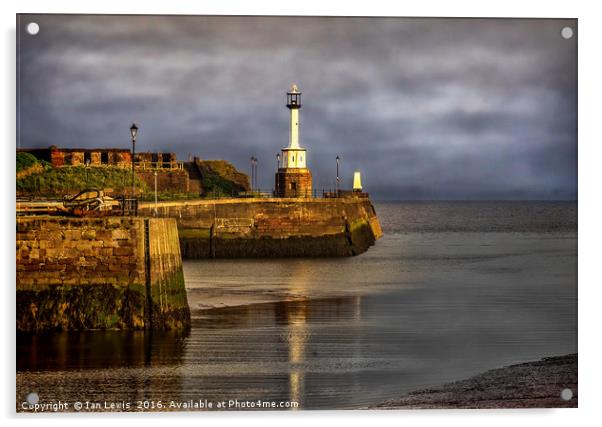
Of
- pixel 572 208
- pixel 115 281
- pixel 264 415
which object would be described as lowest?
pixel 264 415

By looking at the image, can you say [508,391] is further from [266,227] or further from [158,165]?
[158,165]

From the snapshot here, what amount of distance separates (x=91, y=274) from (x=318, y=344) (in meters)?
3.06

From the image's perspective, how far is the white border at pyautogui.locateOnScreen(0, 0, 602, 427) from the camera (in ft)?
38.9

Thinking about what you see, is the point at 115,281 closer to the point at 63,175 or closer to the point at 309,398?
the point at 309,398

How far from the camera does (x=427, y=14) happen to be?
12492mm

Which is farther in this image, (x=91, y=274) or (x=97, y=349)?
(x=91, y=274)

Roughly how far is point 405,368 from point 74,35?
537 cm

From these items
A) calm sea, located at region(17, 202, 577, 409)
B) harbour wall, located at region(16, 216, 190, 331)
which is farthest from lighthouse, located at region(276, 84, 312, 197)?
harbour wall, located at region(16, 216, 190, 331)

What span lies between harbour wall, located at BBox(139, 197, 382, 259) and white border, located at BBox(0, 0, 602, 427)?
1711 centimetres

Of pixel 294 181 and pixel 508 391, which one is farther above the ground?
pixel 294 181

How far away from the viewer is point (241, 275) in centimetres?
2566

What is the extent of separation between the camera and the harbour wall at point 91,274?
567 inches

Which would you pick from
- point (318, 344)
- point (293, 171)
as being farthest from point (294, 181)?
point (318, 344)

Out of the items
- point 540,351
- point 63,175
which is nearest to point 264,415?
point 540,351
